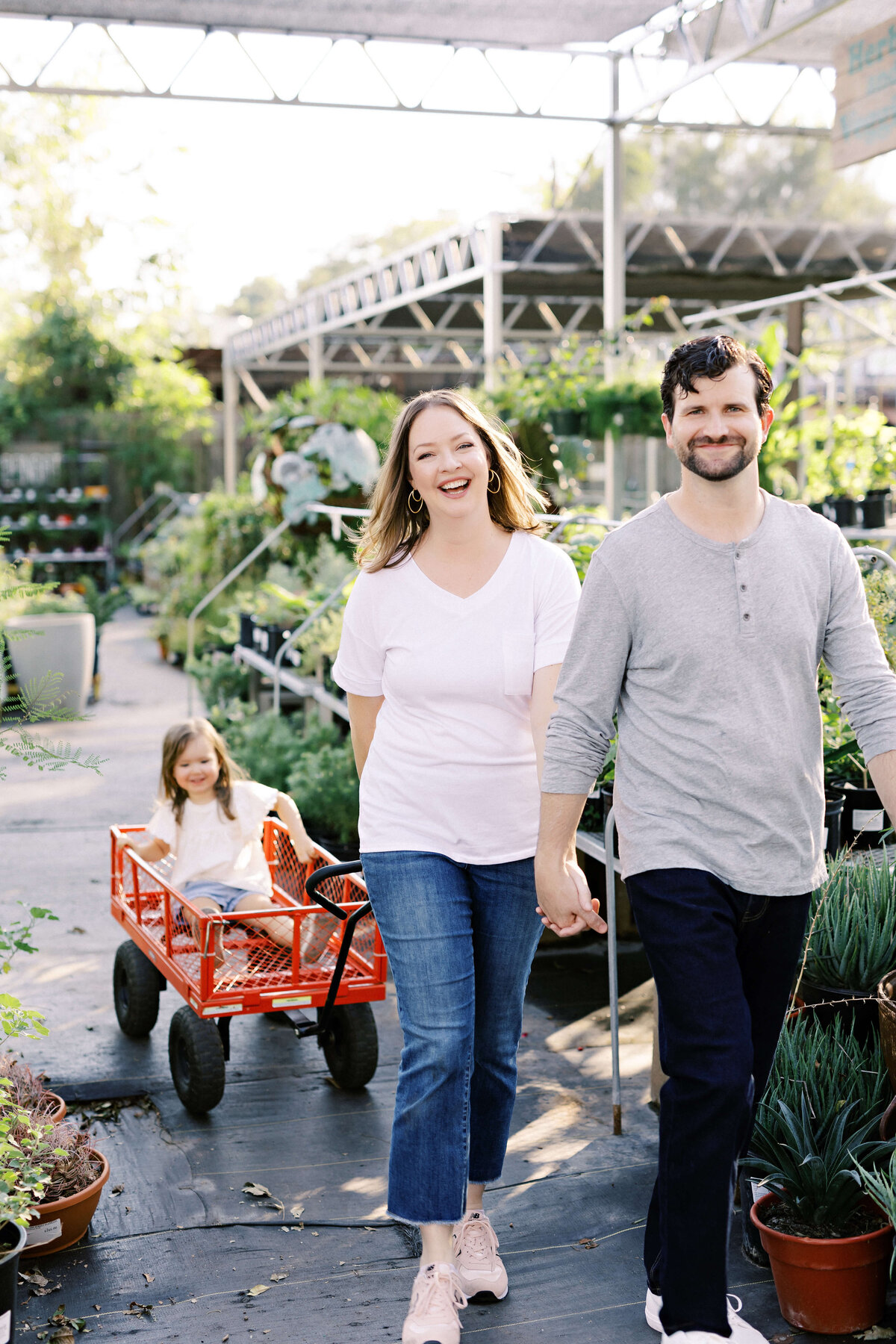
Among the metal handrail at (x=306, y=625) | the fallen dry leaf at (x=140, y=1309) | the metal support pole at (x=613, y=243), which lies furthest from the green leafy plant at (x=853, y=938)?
the metal support pole at (x=613, y=243)

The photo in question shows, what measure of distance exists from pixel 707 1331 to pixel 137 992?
2.23m

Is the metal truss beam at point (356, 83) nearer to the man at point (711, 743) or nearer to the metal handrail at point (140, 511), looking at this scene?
the man at point (711, 743)

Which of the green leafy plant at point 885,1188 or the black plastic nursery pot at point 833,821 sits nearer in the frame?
the green leafy plant at point 885,1188

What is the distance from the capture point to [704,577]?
83.6 inches

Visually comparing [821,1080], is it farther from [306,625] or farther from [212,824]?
[306,625]

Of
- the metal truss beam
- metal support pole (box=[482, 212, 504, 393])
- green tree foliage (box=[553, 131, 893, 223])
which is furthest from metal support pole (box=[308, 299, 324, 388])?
the metal truss beam

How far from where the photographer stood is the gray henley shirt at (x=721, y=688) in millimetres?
2092

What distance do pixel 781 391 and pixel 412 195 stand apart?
164 ft

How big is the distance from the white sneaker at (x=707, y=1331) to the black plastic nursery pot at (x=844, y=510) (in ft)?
20.0

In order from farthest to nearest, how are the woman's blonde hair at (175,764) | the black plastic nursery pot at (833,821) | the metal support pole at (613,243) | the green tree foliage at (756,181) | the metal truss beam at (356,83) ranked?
the green tree foliage at (756,181)
the metal support pole at (613,243)
the metal truss beam at (356,83)
the woman's blonde hair at (175,764)
the black plastic nursery pot at (833,821)

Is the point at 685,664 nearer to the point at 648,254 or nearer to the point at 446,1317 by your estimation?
the point at 446,1317

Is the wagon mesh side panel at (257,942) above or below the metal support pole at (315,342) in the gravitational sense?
below

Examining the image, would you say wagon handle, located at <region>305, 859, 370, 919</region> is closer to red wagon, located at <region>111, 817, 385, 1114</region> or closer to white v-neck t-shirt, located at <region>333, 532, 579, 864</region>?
A: red wagon, located at <region>111, 817, 385, 1114</region>

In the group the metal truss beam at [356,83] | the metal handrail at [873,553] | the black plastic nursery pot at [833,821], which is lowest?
the black plastic nursery pot at [833,821]
